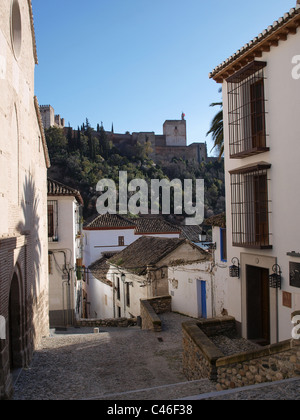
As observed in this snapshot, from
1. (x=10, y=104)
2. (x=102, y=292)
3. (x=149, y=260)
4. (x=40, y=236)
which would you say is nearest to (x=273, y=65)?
(x=10, y=104)

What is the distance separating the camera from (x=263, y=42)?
8.30 metres

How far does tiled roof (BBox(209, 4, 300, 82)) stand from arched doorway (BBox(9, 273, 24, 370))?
7.28 m

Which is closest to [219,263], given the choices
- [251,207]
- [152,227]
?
[251,207]

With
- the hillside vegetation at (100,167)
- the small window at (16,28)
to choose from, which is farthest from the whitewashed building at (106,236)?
the small window at (16,28)

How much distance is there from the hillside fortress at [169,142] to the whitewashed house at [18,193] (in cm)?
7583

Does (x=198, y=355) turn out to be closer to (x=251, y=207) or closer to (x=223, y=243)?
(x=251, y=207)

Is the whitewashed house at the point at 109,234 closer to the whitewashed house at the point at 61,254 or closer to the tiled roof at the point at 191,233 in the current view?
the tiled roof at the point at 191,233

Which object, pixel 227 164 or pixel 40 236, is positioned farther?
pixel 40 236

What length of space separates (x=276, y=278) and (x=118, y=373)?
423 cm

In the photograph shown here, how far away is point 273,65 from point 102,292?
20859mm

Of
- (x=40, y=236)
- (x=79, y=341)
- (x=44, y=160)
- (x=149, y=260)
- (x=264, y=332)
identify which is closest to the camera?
(x=264, y=332)

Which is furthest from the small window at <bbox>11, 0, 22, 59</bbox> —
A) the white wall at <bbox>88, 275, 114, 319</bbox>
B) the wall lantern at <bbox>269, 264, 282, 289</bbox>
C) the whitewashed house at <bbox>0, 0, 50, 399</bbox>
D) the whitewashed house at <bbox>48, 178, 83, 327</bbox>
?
the white wall at <bbox>88, 275, 114, 319</bbox>

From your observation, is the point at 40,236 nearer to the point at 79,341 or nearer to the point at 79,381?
the point at 79,341

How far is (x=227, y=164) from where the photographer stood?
10.3 metres
